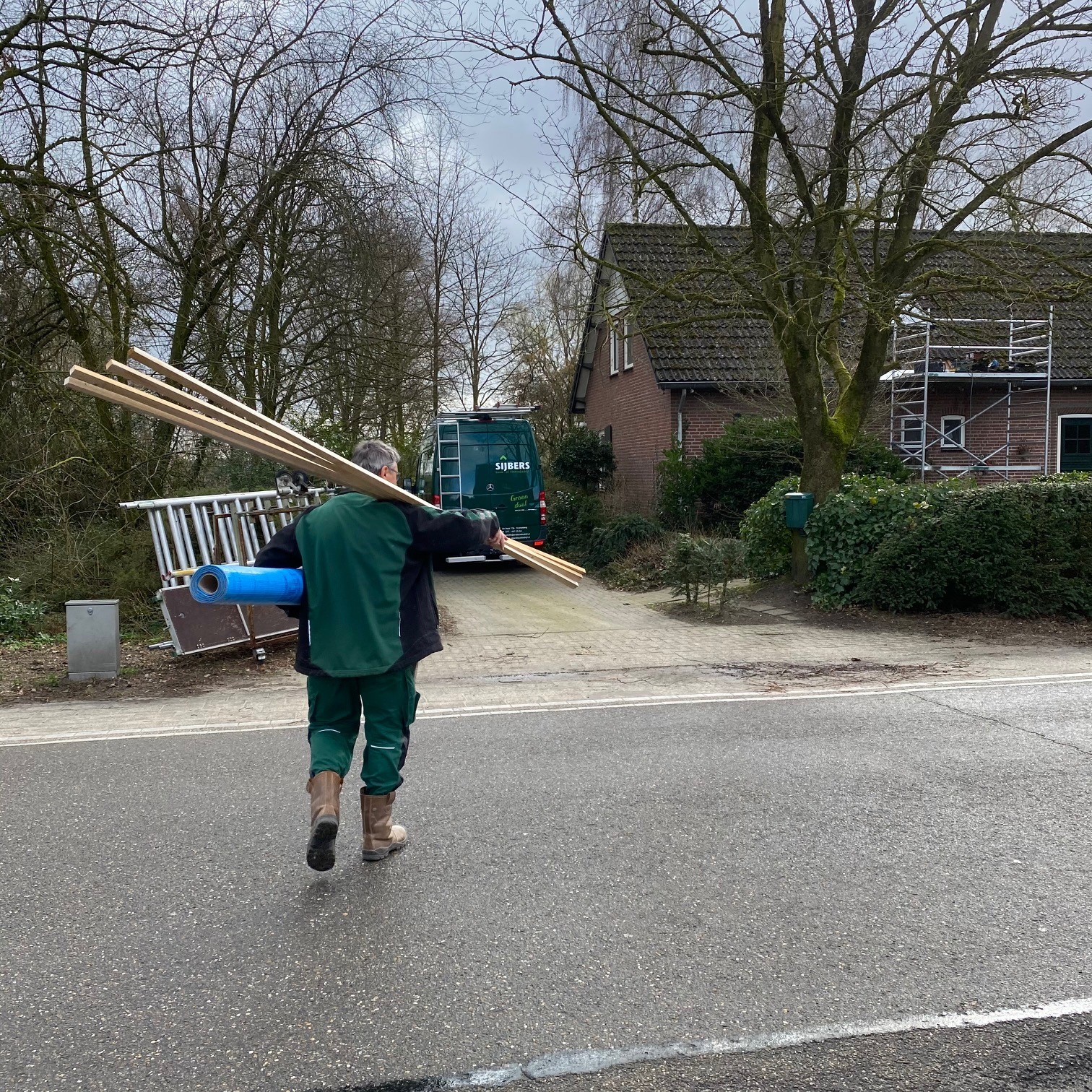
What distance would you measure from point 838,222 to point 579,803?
30.9 ft

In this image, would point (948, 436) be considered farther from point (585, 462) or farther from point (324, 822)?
point (324, 822)

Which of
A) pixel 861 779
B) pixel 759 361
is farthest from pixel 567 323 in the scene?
pixel 861 779

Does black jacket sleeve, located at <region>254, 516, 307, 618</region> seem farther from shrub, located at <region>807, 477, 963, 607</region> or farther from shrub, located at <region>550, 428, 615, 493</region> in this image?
shrub, located at <region>550, 428, 615, 493</region>

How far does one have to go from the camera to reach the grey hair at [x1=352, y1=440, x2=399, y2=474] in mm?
4250

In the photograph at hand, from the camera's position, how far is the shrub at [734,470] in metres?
17.8

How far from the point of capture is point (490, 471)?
1786 centimetres

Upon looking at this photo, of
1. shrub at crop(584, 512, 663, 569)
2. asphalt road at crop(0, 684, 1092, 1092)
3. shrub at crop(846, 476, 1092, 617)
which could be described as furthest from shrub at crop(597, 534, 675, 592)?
asphalt road at crop(0, 684, 1092, 1092)

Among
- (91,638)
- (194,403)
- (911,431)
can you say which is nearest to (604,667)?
(91,638)

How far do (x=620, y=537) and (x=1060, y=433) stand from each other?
11.2 meters

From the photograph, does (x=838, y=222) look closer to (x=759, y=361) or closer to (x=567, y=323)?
(x=759, y=361)

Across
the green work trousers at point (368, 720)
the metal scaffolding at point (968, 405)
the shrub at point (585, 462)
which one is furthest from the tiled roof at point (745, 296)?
the green work trousers at point (368, 720)

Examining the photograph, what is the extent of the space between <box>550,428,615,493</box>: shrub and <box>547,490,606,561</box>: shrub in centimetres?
155

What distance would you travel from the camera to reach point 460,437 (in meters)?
17.8

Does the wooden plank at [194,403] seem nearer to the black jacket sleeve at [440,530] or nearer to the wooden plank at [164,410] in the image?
the wooden plank at [164,410]
